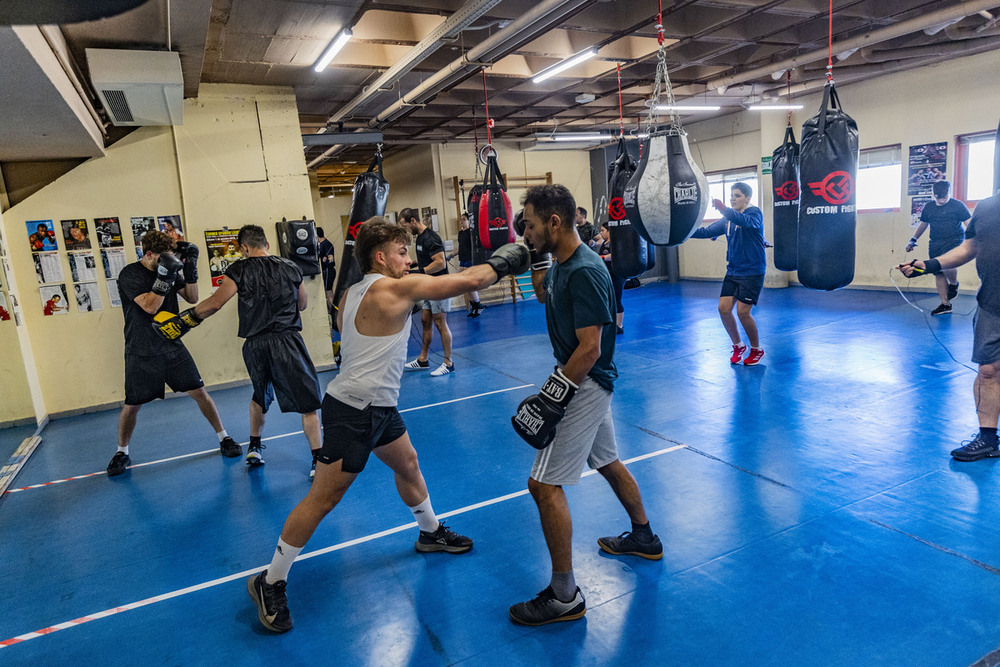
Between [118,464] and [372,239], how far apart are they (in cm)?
313

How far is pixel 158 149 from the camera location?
6020mm

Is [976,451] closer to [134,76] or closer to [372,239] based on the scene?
Answer: [372,239]

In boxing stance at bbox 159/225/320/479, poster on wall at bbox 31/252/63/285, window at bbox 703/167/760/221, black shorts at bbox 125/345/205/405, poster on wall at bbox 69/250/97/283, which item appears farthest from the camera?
window at bbox 703/167/760/221

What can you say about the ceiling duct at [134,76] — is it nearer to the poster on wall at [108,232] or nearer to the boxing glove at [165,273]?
the poster on wall at [108,232]

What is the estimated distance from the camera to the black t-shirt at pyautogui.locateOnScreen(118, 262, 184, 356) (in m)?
4.05

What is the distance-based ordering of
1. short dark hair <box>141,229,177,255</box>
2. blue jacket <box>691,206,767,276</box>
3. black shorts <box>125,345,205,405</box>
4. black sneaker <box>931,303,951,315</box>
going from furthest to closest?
black sneaker <box>931,303,951,315</box>
blue jacket <box>691,206,767,276</box>
black shorts <box>125,345,205,405</box>
short dark hair <box>141,229,177,255</box>

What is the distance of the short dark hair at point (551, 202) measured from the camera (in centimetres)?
220

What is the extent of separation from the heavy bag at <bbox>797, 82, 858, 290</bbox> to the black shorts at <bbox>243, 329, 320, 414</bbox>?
9.89ft

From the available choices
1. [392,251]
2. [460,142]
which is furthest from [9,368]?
[460,142]

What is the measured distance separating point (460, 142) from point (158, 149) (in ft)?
21.6

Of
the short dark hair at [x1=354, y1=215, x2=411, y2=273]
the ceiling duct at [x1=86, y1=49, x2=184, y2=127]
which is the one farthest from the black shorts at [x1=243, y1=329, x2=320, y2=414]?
the ceiling duct at [x1=86, y1=49, x2=184, y2=127]

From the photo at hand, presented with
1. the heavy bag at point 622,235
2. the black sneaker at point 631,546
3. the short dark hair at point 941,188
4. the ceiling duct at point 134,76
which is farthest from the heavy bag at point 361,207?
the short dark hair at point 941,188

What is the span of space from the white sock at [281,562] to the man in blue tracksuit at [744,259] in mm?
4359

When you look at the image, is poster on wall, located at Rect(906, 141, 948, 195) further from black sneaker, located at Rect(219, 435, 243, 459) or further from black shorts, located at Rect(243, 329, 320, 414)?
black sneaker, located at Rect(219, 435, 243, 459)
